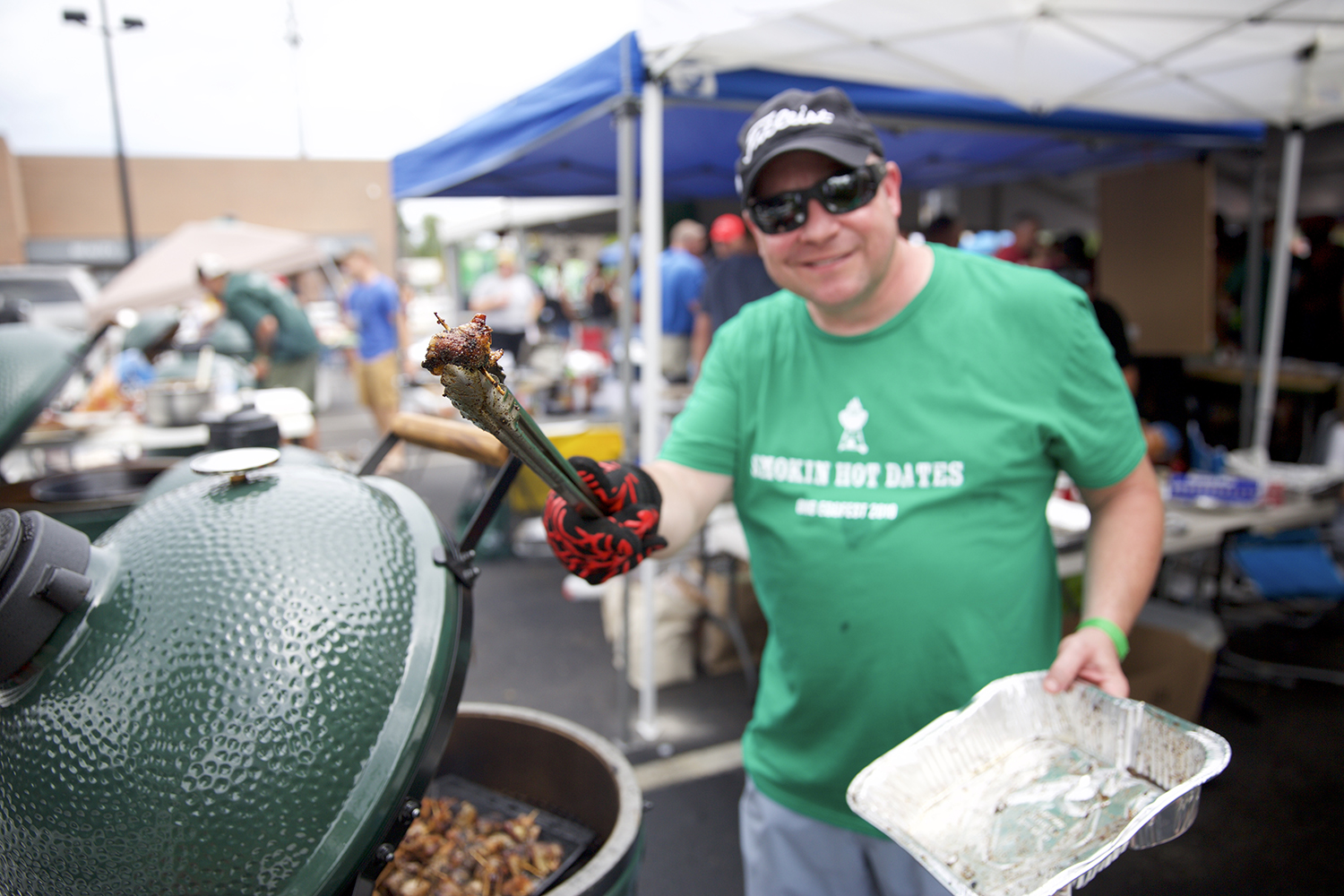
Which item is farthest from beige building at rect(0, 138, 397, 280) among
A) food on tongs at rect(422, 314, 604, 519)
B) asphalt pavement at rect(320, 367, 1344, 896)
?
food on tongs at rect(422, 314, 604, 519)

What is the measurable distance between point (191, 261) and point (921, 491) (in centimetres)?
846

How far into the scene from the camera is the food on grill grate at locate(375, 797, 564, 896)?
1429 millimetres

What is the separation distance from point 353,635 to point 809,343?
0.98 m

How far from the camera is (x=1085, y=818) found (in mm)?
1137

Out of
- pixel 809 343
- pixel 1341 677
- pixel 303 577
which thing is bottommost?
pixel 1341 677

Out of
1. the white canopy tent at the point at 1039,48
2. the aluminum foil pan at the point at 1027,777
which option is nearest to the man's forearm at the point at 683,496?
the aluminum foil pan at the point at 1027,777

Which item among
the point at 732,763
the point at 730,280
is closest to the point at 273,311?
the point at 730,280

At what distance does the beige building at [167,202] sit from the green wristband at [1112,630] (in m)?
26.3

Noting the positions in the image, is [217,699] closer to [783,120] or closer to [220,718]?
[220,718]

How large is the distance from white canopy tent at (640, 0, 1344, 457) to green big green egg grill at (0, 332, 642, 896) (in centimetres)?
237

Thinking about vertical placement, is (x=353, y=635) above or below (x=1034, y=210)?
below

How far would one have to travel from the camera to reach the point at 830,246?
1.39 m

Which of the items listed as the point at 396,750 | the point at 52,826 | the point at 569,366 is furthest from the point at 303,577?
the point at 569,366

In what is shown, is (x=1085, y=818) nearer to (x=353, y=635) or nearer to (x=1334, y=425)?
(x=353, y=635)
